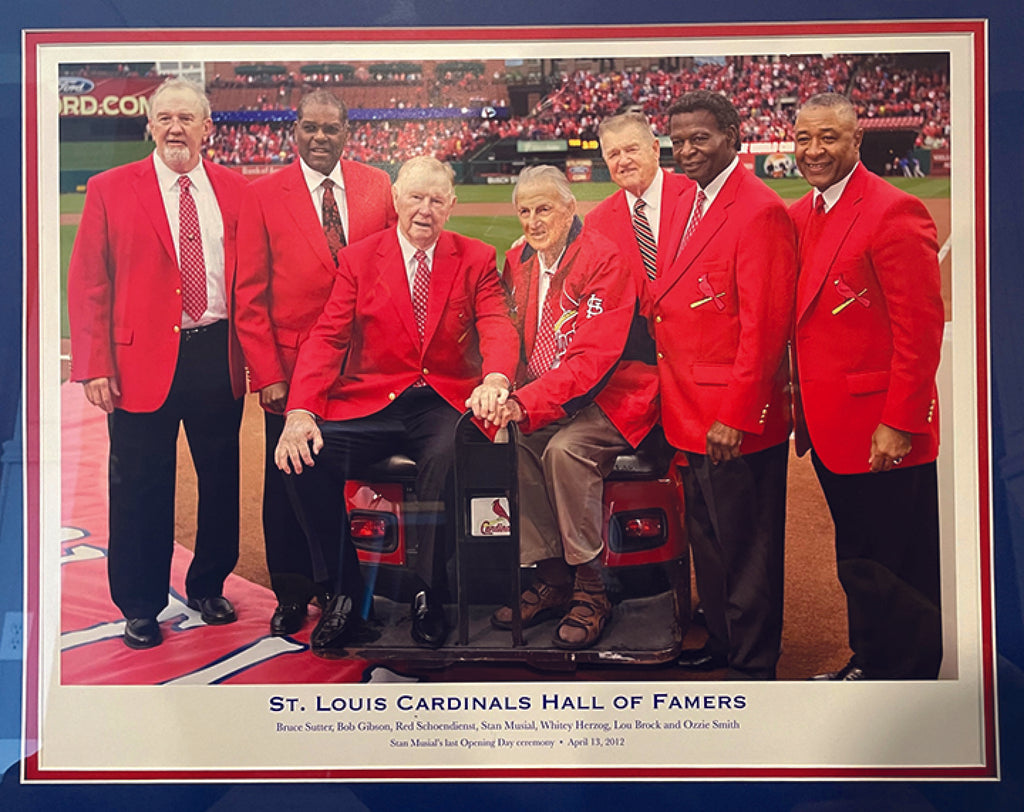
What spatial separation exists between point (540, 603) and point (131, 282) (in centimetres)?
117

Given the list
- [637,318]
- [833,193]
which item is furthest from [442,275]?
[833,193]

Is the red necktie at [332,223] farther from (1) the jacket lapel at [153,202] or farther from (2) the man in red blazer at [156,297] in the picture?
(1) the jacket lapel at [153,202]

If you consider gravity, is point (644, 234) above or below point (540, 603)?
above

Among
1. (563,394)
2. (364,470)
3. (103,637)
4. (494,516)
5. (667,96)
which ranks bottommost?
(103,637)

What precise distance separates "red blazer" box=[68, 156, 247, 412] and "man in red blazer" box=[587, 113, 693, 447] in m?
0.84

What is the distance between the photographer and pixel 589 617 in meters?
1.64

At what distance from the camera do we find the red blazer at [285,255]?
1.67 m

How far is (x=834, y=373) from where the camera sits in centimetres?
163

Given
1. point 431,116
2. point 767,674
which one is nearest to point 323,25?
point 431,116

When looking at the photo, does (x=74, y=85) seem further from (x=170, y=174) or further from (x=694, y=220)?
(x=694, y=220)

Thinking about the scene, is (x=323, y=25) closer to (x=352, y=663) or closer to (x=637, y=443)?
(x=637, y=443)

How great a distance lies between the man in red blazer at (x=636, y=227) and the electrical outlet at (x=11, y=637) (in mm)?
1408

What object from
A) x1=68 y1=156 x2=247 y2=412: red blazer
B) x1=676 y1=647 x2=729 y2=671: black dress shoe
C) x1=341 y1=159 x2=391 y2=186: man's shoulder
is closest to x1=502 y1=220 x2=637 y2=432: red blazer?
x1=341 y1=159 x2=391 y2=186: man's shoulder

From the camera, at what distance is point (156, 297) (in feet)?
5.48
